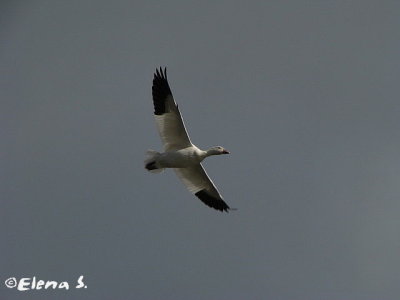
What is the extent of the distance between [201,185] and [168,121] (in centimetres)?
284

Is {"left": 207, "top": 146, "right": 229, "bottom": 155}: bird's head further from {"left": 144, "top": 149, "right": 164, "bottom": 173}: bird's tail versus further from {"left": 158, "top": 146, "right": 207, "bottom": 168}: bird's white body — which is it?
{"left": 144, "top": 149, "right": 164, "bottom": 173}: bird's tail

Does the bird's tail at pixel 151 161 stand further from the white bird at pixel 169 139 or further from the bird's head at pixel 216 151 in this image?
the bird's head at pixel 216 151

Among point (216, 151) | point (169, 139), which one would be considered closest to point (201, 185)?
point (216, 151)

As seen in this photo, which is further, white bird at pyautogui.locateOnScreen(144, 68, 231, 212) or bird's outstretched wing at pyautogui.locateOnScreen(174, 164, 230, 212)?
bird's outstretched wing at pyautogui.locateOnScreen(174, 164, 230, 212)

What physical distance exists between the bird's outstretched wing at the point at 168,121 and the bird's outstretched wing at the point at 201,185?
1.27m

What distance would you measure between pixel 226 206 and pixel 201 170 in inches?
71.4

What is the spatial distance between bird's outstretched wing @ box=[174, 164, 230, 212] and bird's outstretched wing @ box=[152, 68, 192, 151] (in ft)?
4.16

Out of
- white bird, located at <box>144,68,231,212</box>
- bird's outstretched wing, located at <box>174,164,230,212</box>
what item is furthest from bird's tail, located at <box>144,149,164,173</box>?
bird's outstretched wing, located at <box>174,164,230,212</box>

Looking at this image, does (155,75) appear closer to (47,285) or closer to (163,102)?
(163,102)

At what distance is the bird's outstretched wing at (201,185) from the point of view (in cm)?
2622

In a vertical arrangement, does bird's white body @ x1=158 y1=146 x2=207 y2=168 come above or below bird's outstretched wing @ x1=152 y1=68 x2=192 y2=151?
below

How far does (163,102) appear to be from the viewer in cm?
2511

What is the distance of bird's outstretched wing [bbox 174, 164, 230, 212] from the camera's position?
26.2 meters

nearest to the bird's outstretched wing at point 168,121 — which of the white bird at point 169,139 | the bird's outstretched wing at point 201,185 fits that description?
the white bird at point 169,139
